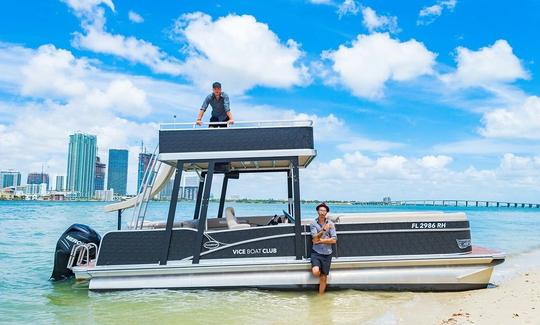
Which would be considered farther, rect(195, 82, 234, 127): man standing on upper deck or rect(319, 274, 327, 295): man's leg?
rect(195, 82, 234, 127): man standing on upper deck

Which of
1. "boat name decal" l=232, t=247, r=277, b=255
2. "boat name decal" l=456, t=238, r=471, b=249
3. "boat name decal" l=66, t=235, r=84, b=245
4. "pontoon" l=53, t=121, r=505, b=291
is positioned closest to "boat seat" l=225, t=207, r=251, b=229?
"pontoon" l=53, t=121, r=505, b=291

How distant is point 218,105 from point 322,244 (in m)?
3.24

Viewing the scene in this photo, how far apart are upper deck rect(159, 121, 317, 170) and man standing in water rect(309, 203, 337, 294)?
3.90 feet

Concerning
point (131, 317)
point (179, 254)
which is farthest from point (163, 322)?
point (179, 254)

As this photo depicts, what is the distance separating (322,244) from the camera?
7.70 metres

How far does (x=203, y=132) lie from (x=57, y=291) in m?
4.33

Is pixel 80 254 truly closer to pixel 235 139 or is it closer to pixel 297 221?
pixel 235 139

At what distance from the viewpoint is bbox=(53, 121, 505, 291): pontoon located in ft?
26.0

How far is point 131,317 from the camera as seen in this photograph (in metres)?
6.82

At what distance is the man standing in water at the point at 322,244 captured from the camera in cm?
768

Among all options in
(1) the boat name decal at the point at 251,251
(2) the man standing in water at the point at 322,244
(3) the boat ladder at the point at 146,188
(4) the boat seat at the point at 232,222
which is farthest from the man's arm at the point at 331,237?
(3) the boat ladder at the point at 146,188

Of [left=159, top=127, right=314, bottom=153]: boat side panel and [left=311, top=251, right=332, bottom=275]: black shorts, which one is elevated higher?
[left=159, top=127, right=314, bottom=153]: boat side panel

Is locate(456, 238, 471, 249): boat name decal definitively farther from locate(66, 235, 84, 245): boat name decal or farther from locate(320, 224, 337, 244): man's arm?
locate(66, 235, 84, 245): boat name decal

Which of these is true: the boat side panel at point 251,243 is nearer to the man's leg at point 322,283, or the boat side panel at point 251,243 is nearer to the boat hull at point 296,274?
the boat hull at point 296,274
